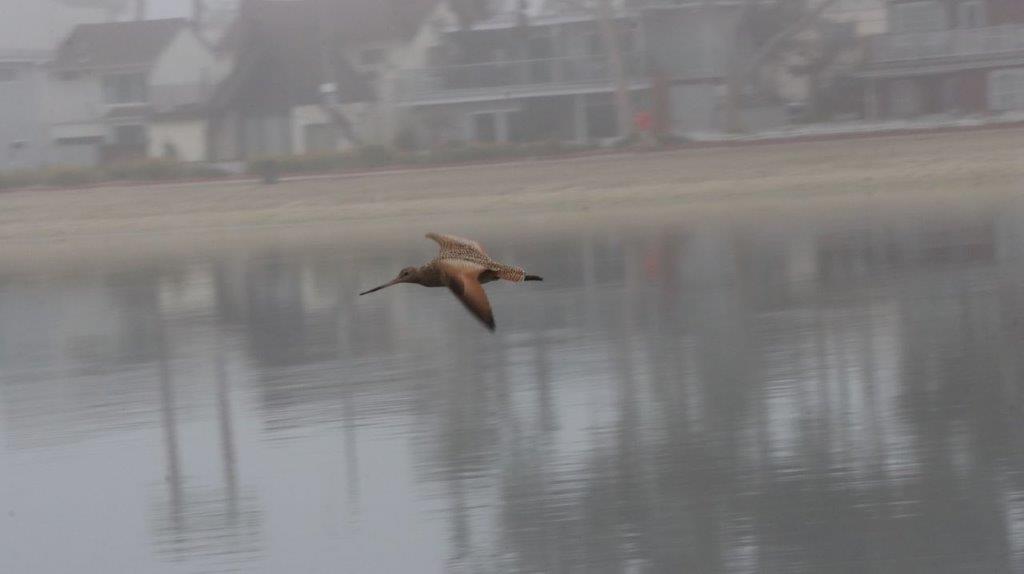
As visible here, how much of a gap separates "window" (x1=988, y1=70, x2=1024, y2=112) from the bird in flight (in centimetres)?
4232

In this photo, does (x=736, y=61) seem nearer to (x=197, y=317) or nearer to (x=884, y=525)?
(x=197, y=317)

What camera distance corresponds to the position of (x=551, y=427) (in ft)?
44.0

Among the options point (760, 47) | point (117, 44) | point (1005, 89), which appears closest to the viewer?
point (1005, 89)

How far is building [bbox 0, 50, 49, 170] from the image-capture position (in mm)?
58531

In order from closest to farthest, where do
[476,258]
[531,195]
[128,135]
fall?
[476,258]
[531,195]
[128,135]

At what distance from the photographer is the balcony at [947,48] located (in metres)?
49.2

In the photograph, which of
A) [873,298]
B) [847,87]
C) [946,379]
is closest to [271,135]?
[847,87]

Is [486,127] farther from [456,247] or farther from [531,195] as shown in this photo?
[456,247]

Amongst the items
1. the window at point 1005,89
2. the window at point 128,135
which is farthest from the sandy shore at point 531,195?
the window at point 128,135

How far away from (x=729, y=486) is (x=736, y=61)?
138 feet

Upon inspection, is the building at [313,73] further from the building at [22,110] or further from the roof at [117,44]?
the building at [22,110]

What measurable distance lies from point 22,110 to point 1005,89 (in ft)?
105

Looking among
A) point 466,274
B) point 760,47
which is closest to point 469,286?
point 466,274

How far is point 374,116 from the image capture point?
54.6 m
